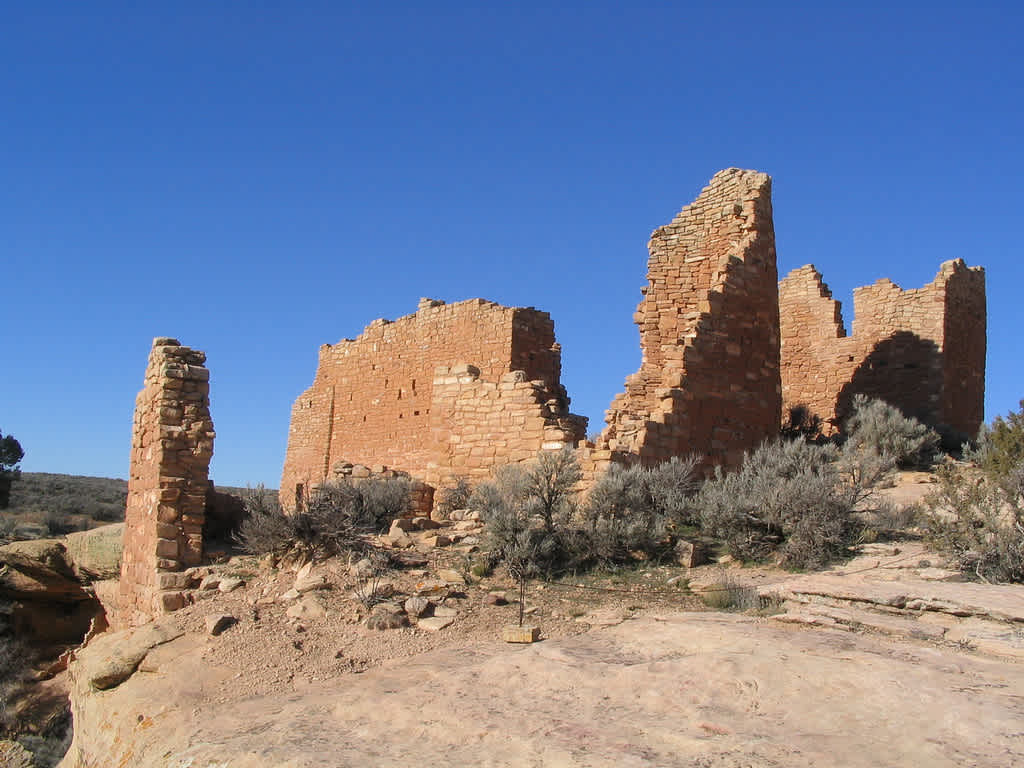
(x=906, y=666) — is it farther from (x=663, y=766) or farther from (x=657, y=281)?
(x=657, y=281)

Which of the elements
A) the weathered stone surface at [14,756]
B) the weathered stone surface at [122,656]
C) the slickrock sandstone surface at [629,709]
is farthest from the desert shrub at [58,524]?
the slickrock sandstone surface at [629,709]

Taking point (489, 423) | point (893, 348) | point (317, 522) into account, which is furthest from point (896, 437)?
point (317, 522)

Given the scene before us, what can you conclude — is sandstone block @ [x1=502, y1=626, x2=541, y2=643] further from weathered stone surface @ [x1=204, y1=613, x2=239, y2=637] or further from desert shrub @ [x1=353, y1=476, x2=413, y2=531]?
desert shrub @ [x1=353, y1=476, x2=413, y2=531]

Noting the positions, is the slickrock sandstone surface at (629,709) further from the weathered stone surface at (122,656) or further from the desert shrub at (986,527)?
the desert shrub at (986,527)

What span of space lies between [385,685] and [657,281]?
869cm

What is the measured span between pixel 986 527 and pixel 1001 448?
4.27 meters

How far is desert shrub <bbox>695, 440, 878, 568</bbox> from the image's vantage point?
7961mm

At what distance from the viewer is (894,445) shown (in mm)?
13641

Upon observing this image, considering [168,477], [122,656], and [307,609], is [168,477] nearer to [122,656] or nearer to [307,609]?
[122,656]

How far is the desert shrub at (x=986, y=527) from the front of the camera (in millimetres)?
6965

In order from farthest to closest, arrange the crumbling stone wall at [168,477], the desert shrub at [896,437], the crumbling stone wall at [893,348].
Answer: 1. the crumbling stone wall at [893,348]
2. the desert shrub at [896,437]
3. the crumbling stone wall at [168,477]

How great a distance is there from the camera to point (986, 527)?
7.48 meters

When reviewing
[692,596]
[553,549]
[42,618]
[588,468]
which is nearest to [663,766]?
[692,596]

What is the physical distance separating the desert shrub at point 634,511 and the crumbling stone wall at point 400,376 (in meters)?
4.23
